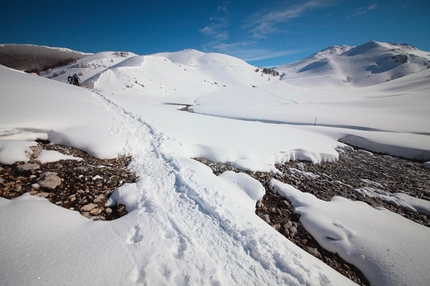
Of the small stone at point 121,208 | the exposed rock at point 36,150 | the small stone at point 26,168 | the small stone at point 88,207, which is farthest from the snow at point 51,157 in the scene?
the small stone at point 121,208

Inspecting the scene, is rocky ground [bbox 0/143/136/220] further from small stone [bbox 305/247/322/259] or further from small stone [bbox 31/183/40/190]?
small stone [bbox 305/247/322/259]

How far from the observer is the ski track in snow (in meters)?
1.84

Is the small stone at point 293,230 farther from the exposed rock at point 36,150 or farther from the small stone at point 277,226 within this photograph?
the exposed rock at point 36,150

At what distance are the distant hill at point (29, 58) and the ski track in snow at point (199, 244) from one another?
56911 mm

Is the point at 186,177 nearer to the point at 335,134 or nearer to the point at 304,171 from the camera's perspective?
the point at 304,171

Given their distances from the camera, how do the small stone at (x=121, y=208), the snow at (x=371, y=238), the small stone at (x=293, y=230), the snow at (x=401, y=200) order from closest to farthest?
the snow at (x=371, y=238)
the small stone at (x=121, y=208)
the small stone at (x=293, y=230)
the snow at (x=401, y=200)

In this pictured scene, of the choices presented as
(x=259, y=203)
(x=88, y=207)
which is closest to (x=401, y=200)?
(x=259, y=203)

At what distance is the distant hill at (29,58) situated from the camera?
40.5m

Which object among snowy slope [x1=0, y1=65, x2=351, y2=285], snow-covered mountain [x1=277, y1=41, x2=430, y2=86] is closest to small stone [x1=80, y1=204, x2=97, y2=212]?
snowy slope [x1=0, y1=65, x2=351, y2=285]

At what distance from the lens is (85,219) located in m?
2.35

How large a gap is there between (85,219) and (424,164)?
10.7 metres

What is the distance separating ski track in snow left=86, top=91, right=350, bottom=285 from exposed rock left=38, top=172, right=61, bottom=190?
57.7 inches

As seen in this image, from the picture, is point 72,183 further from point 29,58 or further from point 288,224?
point 29,58

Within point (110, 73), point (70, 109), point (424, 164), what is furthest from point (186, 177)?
point (110, 73)
